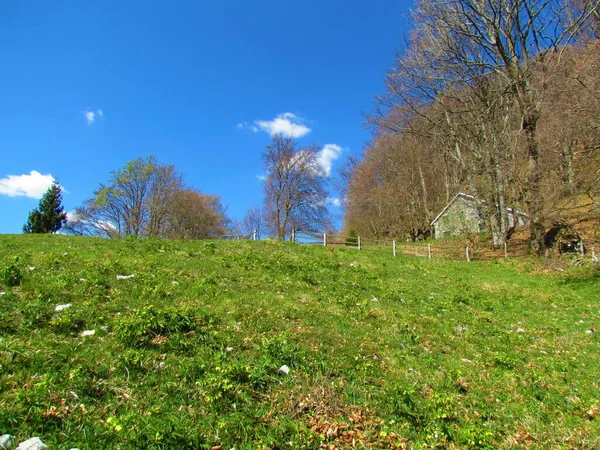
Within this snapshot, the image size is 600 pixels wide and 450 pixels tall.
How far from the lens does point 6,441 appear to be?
303cm

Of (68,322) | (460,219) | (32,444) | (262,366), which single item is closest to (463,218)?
(460,219)

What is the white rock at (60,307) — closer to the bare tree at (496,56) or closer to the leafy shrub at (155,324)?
the leafy shrub at (155,324)

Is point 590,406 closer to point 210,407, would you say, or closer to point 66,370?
point 210,407

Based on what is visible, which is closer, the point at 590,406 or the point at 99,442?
the point at 99,442

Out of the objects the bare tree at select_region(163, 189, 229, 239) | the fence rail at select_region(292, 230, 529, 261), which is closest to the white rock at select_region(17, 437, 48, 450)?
the fence rail at select_region(292, 230, 529, 261)

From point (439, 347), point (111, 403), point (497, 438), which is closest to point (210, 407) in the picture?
point (111, 403)

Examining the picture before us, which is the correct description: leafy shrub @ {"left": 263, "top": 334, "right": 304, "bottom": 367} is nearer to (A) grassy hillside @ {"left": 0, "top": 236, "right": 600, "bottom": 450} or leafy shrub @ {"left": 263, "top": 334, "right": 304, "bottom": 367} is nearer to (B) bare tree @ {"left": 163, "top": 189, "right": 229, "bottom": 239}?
(A) grassy hillside @ {"left": 0, "top": 236, "right": 600, "bottom": 450}

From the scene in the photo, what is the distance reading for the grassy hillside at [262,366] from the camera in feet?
12.3

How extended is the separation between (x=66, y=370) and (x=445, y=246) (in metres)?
27.7

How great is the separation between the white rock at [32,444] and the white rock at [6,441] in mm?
72

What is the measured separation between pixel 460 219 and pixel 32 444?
31001 millimetres

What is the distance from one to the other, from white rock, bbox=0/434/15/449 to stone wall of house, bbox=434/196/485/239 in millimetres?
29367

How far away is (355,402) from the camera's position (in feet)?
15.0

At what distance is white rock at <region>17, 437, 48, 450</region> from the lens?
3.03 metres
